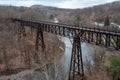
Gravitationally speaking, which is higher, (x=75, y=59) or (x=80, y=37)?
(x=80, y=37)

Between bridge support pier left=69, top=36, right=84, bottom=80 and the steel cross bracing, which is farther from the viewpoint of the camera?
bridge support pier left=69, top=36, right=84, bottom=80

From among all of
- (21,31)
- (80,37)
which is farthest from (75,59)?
(21,31)

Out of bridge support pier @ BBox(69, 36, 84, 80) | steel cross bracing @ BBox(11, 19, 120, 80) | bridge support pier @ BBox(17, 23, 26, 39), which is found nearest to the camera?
steel cross bracing @ BBox(11, 19, 120, 80)

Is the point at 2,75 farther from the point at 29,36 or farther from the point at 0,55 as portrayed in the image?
the point at 29,36

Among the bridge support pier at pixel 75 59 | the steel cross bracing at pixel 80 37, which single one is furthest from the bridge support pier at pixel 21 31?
the bridge support pier at pixel 75 59

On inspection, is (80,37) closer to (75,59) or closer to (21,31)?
(75,59)

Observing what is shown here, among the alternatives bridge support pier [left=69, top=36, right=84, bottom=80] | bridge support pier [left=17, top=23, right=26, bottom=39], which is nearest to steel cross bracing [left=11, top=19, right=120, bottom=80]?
bridge support pier [left=69, top=36, right=84, bottom=80]

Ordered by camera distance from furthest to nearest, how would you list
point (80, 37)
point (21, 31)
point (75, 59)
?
point (21, 31)
point (75, 59)
point (80, 37)

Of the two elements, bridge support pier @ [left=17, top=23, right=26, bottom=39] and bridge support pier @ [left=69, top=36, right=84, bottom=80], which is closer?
bridge support pier @ [left=69, top=36, right=84, bottom=80]

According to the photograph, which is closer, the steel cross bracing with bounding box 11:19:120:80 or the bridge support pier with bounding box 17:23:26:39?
the steel cross bracing with bounding box 11:19:120:80

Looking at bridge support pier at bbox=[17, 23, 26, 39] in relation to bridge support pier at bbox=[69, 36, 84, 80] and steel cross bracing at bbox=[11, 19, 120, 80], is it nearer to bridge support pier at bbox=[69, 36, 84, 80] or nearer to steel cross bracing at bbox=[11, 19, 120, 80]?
steel cross bracing at bbox=[11, 19, 120, 80]

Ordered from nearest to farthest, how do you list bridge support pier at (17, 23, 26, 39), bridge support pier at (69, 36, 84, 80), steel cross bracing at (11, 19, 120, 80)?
steel cross bracing at (11, 19, 120, 80)
bridge support pier at (69, 36, 84, 80)
bridge support pier at (17, 23, 26, 39)

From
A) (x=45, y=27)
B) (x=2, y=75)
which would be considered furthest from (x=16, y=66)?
(x=45, y=27)
